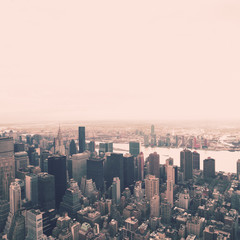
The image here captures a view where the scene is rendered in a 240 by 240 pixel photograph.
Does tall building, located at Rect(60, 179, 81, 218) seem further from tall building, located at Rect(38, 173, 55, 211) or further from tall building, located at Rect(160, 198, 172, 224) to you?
tall building, located at Rect(160, 198, 172, 224)

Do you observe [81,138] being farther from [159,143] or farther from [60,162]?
[159,143]

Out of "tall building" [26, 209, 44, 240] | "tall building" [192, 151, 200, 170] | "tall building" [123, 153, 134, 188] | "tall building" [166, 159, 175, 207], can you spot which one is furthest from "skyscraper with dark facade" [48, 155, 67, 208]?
"tall building" [192, 151, 200, 170]

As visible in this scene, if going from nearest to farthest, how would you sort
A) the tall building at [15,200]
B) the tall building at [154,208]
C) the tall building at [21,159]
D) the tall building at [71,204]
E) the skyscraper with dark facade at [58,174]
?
the tall building at [15,200] → the tall building at [154,208] → the tall building at [71,204] → the skyscraper with dark facade at [58,174] → the tall building at [21,159]

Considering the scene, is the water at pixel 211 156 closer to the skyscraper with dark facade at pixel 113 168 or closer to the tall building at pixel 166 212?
the skyscraper with dark facade at pixel 113 168

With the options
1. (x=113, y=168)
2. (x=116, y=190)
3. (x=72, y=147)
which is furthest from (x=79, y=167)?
(x=116, y=190)

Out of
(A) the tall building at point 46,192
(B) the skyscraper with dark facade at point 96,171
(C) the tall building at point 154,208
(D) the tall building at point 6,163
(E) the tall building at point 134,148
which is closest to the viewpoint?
(C) the tall building at point 154,208

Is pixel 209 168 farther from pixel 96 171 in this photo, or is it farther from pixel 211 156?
pixel 96 171

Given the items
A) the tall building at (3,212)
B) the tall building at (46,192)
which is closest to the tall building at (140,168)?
the tall building at (46,192)

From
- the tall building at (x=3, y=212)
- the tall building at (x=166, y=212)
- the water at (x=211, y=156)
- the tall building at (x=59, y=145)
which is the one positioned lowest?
the tall building at (x=166, y=212)
